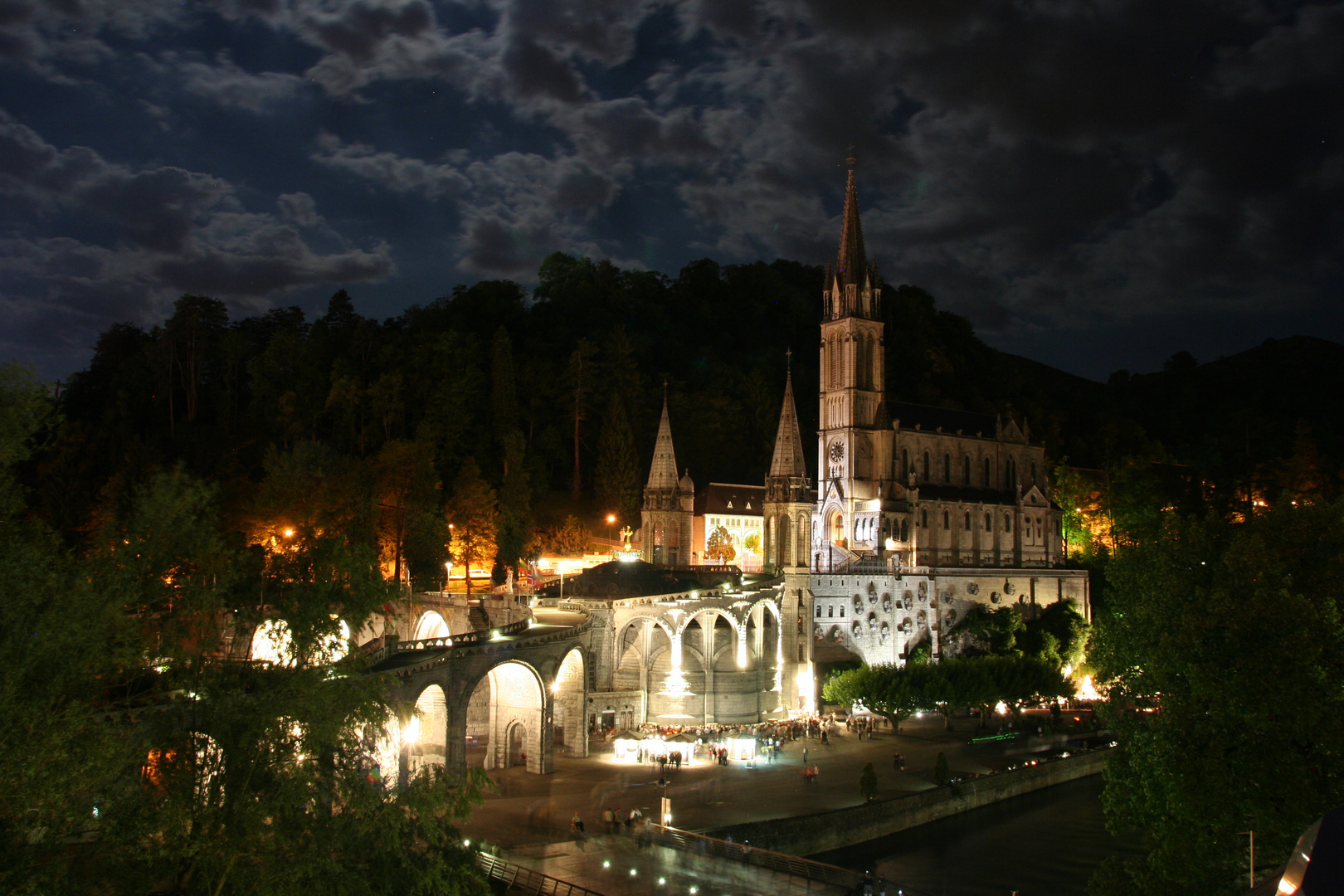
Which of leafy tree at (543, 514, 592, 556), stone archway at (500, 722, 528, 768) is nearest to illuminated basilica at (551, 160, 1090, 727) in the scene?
leafy tree at (543, 514, 592, 556)

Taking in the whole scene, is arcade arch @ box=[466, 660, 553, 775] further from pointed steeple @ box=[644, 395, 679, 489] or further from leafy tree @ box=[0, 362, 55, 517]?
pointed steeple @ box=[644, 395, 679, 489]

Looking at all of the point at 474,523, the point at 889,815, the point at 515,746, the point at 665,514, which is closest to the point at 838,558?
the point at 665,514

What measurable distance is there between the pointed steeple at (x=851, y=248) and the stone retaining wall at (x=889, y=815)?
1473 inches

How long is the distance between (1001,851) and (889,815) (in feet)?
13.7

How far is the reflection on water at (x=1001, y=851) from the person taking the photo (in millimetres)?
34000

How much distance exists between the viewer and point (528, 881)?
26188mm

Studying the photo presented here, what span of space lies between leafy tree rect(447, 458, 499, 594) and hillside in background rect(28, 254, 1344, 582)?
245cm

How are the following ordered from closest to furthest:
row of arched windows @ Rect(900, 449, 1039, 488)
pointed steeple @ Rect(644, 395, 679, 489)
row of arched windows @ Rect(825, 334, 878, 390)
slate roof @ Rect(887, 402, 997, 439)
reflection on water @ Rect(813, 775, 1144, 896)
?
reflection on water @ Rect(813, 775, 1144, 896) → pointed steeple @ Rect(644, 395, 679, 489) → row of arched windows @ Rect(900, 449, 1039, 488) → row of arched windows @ Rect(825, 334, 878, 390) → slate roof @ Rect(887, 402, 997, 439)

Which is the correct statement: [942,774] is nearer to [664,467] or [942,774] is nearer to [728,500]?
[664,467]

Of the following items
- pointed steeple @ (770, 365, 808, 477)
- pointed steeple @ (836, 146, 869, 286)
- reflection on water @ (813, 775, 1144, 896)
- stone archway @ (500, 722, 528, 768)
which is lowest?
reflection on water @ (813, 775, 1144, 896)

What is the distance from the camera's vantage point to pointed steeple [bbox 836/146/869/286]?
2982 inches

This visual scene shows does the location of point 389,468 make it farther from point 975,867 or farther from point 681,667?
point 975,867

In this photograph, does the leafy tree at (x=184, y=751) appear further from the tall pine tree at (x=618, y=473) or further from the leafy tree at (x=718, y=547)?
the leafy tree at (x=718, y=547)

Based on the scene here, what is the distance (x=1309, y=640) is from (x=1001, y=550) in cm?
5589
